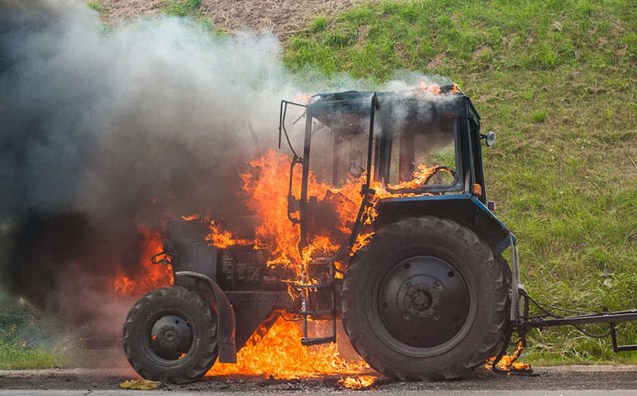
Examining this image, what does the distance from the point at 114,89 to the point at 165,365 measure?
395 centimetres

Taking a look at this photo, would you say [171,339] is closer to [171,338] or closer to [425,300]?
[171,338]

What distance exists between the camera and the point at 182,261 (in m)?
8.86

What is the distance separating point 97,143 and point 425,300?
4.86 meters

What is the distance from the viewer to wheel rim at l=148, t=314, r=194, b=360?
26.8 feet

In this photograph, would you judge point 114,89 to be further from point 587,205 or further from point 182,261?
point 587,205

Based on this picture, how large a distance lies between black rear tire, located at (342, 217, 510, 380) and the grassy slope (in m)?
3.26

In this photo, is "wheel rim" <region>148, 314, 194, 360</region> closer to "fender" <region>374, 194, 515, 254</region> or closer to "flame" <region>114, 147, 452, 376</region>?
"flame" <region>114, 147, 452, 376</region>

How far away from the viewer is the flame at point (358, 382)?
7.29 metres

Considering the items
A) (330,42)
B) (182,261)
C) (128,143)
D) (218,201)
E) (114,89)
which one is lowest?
(182,261)

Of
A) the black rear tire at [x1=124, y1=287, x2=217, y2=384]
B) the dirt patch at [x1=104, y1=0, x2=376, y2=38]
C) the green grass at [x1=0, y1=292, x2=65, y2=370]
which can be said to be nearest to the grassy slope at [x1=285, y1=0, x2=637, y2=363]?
the dirt patch at [x1=104, y1=0, x2=376, y2=38]

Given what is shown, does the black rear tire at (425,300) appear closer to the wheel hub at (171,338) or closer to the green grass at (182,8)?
the wheel hub at (171,338)

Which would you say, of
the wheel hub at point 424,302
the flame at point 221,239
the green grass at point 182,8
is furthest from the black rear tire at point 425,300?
the green grass at point 182,8

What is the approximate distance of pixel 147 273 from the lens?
9469 millimetres

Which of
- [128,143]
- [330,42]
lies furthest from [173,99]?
[330,42]
